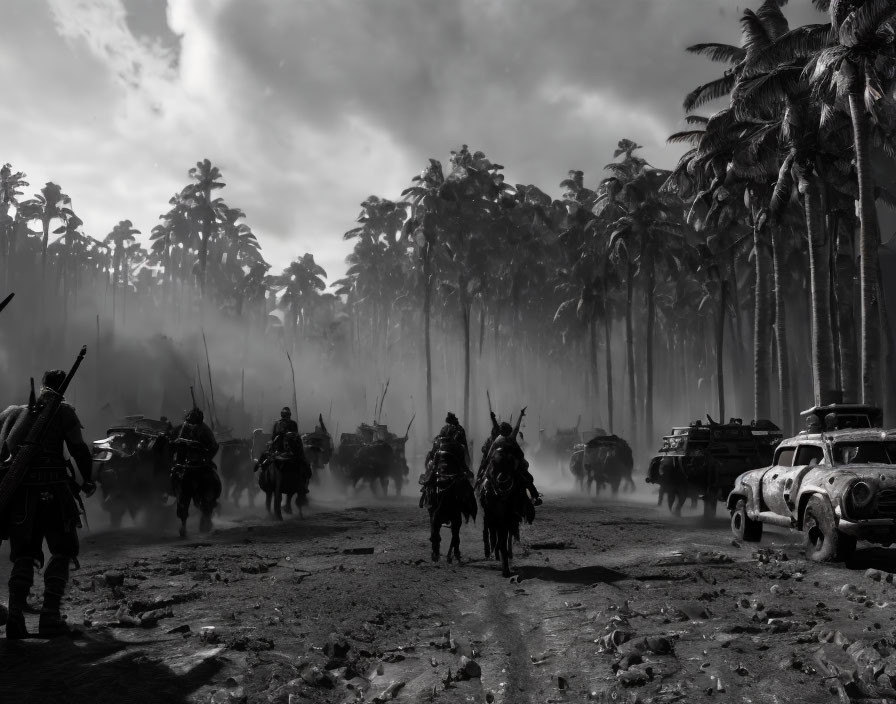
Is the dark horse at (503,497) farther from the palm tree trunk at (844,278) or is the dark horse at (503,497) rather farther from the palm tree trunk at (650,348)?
the palm tree trunk at (650,348)

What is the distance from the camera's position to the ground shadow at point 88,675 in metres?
5.57

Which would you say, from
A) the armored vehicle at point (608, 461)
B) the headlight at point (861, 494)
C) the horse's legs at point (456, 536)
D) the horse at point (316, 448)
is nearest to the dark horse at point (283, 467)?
the horse at point (316, 448)

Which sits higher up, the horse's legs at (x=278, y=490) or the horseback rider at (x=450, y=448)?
the horseback rider at (x=450, y=448)

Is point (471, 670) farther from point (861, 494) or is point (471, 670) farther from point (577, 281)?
point (577, 281)

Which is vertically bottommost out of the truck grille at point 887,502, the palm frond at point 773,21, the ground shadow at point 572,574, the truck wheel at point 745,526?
the ground shadow at point 572,574

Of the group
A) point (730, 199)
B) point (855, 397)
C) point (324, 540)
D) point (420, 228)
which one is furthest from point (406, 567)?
point (420, 228)

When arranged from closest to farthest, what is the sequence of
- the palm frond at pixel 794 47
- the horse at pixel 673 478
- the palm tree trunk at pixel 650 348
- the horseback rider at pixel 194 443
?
1. the horseback rider at pixel 194 443
2. the horse at pixel 673 478
3. the palm frond at pixel 794 47
4. the palm tree trunk at pixel 650 348

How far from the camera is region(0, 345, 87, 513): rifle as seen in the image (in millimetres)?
7172

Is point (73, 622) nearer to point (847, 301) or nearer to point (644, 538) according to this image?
point (644, 538)

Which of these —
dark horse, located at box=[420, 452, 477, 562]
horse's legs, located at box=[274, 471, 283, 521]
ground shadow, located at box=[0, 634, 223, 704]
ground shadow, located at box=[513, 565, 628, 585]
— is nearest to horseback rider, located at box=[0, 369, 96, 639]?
ground shadow, located at box=[0, 634, 223, 704]

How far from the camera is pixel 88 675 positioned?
597 cm

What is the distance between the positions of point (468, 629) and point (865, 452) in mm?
6947

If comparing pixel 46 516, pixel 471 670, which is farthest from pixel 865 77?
pixel 46 516

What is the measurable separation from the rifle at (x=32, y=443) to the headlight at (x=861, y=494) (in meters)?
9.19
